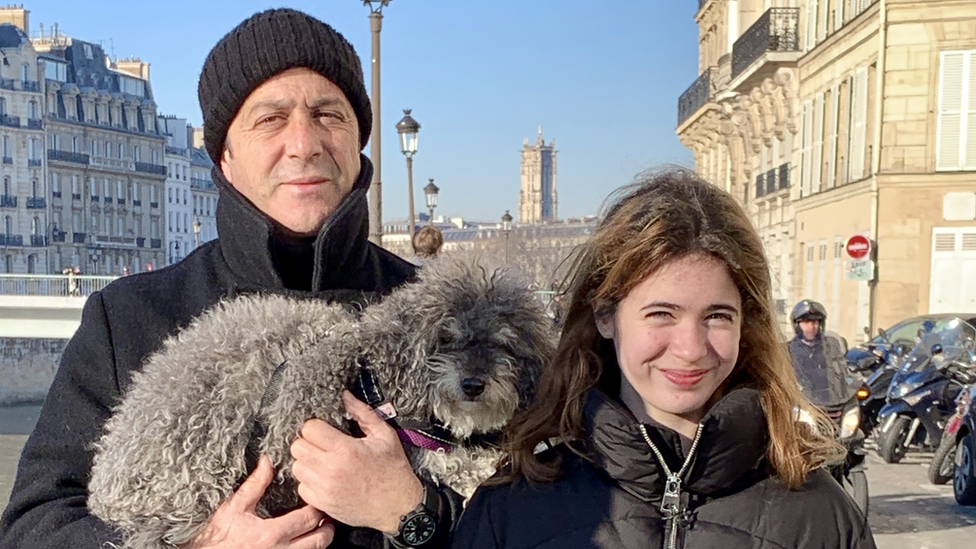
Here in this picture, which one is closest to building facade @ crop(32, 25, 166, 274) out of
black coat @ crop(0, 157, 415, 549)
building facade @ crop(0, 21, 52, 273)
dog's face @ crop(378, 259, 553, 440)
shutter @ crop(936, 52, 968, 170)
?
building facade @ crop(0, 21, 52, 273)

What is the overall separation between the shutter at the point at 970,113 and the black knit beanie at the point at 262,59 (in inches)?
863

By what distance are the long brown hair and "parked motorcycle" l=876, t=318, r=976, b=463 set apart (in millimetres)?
10565

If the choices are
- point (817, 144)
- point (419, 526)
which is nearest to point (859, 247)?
point (817, 144)

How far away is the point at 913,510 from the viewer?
34.0ft

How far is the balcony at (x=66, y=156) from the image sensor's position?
82.8 m

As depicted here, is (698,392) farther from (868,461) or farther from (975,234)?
(975,234)

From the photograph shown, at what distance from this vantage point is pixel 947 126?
22.0 meters

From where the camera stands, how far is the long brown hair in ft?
8.24

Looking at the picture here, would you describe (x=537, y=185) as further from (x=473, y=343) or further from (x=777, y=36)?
(x=473, y=343)

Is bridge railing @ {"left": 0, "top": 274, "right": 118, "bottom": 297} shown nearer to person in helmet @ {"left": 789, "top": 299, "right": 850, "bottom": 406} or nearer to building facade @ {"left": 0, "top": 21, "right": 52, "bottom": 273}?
person in helmet @ {"left": 789, "top": 299, "right": 850, "bottom": 406}

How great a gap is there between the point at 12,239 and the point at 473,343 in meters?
83.9

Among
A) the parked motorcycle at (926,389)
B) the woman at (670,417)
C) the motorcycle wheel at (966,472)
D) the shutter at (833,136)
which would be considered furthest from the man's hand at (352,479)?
the shutter at (833,136)

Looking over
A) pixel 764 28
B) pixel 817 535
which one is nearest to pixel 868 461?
pixel 817 535

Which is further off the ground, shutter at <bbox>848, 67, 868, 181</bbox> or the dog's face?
shutter at <bbox>848, 67, 868, 181</bbox>
